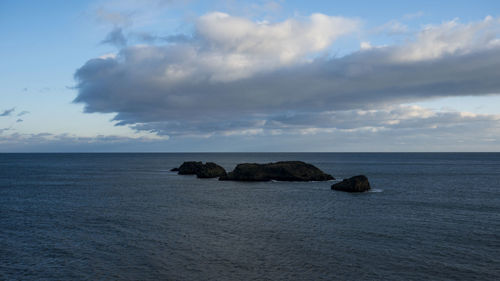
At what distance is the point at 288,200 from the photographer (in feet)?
193

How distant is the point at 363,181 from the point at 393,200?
12.0m

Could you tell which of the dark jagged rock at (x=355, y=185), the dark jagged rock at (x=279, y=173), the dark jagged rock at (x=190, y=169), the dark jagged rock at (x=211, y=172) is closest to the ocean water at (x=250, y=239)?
the dark jagged rock at (x=355, y=185)

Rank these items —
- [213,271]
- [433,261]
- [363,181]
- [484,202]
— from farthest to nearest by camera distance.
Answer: [363,181]
[484,202]
[433,261]
[213,271]

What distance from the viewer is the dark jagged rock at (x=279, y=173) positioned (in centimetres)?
9275

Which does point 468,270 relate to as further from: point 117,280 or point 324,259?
point 117,280

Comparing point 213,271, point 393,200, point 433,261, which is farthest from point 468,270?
point 393,200

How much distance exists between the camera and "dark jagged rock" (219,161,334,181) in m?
92.8

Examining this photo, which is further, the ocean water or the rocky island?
the rocky island

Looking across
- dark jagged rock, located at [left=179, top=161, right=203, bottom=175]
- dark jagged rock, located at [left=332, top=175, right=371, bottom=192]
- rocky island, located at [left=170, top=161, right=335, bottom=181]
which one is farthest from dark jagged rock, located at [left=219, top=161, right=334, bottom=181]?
dark jagged rock, located at [left=179, top=161, right=203, bottom=175]

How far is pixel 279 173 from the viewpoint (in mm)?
93875

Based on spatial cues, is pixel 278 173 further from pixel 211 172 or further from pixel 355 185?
pixel 355 185

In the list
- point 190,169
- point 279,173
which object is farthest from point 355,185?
point 190,169

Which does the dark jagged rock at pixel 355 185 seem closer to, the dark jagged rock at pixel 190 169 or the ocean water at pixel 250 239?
the ocean water at pixel 250 239

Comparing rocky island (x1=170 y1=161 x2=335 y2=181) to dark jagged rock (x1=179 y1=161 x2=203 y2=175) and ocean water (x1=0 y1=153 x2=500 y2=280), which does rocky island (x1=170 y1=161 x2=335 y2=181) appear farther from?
ocean water (x1=0 y1=153 x2=500 y2=280)
